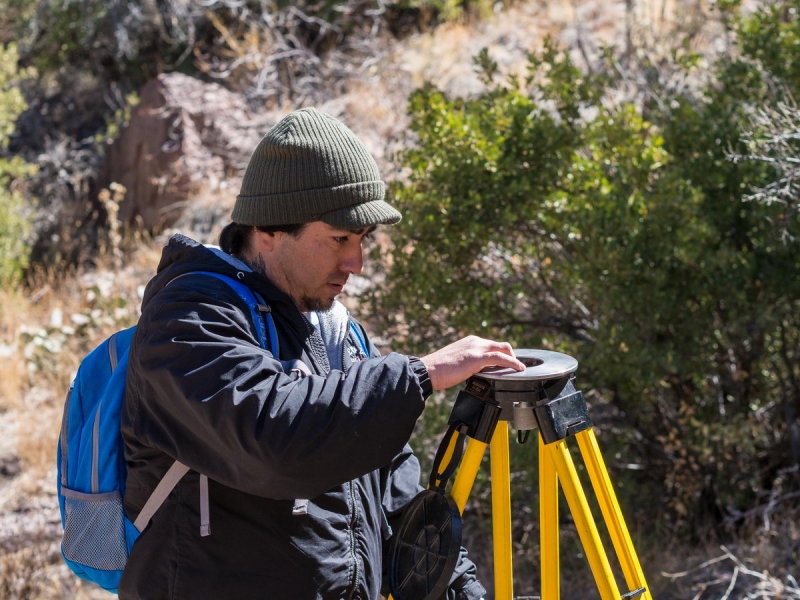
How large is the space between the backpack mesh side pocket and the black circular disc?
1.83 ft

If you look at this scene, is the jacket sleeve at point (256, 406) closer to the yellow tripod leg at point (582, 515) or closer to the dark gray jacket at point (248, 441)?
the dark gray jacket at point (248, 441)

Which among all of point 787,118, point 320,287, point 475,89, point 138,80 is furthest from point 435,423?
point 138,80

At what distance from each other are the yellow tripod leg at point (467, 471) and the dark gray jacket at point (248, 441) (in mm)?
178

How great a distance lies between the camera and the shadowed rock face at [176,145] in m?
8.41

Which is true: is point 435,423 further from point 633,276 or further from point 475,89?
point 475,89

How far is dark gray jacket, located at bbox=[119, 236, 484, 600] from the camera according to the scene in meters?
1.56

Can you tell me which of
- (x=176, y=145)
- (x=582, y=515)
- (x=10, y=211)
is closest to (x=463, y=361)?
(x=582, y=515)

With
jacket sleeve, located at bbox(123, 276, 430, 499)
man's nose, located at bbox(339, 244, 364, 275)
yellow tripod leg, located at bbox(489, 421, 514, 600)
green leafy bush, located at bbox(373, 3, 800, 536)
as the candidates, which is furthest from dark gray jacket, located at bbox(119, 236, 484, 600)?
green leafy bush, located at bbox(373, 3, 800, 536)

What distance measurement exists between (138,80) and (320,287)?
9648 millimetres

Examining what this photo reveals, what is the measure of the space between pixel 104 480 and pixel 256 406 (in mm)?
451

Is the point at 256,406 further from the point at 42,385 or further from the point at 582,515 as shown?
the point at 42,385

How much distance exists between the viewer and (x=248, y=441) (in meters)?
1.55

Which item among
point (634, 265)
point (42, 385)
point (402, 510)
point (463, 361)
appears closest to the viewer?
point (463, 361)

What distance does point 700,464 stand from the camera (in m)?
4.09
